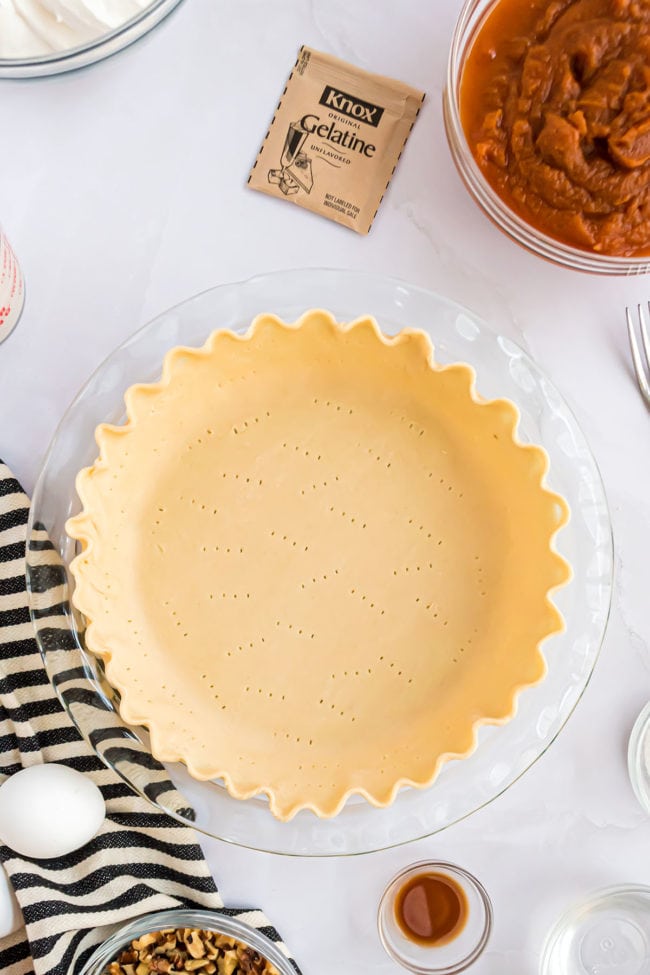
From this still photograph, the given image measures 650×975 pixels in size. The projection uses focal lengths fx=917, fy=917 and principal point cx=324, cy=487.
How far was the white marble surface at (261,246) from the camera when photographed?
107 cm

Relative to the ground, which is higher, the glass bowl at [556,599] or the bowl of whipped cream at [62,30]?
the bowl of whipped cream at [62,30]

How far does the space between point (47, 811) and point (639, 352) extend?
843mm

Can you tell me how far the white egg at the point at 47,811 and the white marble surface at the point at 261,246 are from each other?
16 centimetres

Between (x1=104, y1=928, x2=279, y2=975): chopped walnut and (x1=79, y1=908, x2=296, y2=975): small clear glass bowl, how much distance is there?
13 millimetres

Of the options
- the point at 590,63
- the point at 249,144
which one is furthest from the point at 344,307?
the point at 590,63

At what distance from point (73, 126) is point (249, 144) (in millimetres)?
208

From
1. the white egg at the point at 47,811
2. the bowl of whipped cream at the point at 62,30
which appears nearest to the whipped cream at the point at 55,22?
the bowl of whipped cream at the point at 62,30

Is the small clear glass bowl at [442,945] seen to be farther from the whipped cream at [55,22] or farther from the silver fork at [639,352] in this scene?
the whipped cream at [55,22]

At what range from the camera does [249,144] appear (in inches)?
42.4

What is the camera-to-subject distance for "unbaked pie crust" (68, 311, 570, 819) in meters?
0.99

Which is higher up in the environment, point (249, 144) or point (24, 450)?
point (249, 144)

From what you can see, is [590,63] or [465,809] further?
[465,809]

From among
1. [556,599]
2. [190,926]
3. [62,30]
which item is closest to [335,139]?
[62,30]

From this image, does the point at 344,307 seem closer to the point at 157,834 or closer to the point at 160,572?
the point at 160,572
